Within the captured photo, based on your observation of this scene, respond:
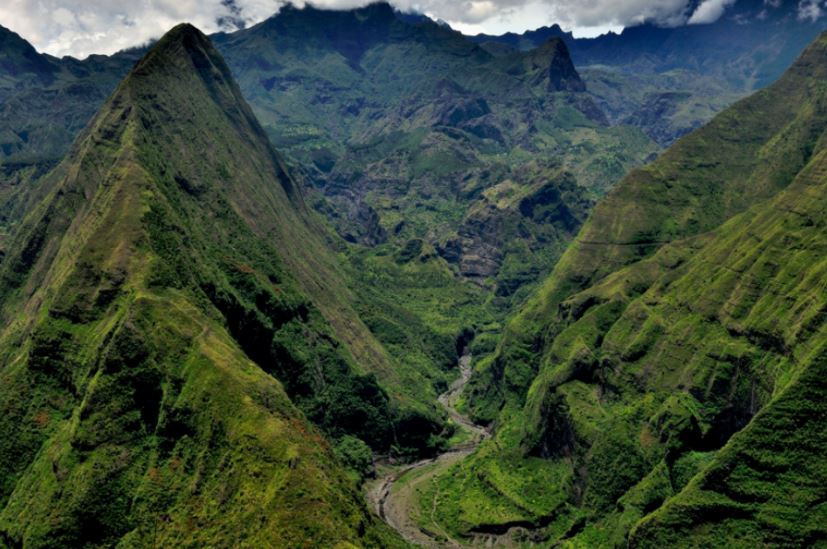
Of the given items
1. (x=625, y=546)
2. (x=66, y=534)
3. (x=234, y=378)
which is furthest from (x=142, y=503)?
(x=625, y=546)

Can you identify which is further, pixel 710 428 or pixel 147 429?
pixel 710 428

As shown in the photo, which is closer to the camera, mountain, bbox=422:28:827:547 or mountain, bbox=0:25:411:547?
mountain, bbox=0:25:411:547

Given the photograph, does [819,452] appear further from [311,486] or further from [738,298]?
[311,486]

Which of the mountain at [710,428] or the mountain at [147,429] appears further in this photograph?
the mountain at [710,428]

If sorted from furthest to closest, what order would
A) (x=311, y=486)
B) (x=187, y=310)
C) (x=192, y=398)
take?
(x=187, y=310), (x=192, y=398), (x=311, y=486)

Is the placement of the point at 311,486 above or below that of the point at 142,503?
above

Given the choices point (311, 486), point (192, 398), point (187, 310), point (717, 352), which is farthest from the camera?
point (717, 352)

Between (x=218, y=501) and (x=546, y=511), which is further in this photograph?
(x=546, y=511)

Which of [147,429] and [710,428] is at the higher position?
[710,428]

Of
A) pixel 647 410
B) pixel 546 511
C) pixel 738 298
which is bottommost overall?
pixel 546 511

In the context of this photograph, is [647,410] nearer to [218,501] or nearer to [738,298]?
[738,298]
